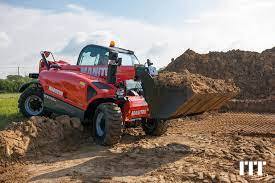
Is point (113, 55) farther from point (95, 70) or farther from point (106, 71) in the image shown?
point (95, 70)

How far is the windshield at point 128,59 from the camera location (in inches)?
424

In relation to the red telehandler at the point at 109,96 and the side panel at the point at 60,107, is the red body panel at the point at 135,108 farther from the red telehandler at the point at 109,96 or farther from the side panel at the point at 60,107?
the side panel at the point at 60,107

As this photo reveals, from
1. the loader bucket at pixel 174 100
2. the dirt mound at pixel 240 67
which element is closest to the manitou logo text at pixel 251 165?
the loader bucket at pixel 174 100

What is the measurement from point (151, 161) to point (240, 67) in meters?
16.1

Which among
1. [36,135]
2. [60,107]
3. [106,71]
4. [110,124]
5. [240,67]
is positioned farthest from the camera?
[240,67]

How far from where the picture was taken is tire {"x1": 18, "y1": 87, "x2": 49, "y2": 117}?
11.6 m

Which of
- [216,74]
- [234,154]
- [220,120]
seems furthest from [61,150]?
[216,74]

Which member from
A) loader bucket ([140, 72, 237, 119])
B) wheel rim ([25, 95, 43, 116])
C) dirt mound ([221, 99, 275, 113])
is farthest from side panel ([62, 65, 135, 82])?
dirt mound ([221, 99, 275, 113])

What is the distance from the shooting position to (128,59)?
36.0ft

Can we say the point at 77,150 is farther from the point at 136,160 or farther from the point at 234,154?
the point at 234,154

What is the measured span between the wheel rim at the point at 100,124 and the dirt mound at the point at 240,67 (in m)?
12.0

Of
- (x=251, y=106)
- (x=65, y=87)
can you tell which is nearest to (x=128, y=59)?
(x=65, y=87)

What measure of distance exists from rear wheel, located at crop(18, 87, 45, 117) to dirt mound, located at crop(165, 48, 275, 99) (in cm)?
1150

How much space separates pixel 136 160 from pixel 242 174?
2.01 meters
